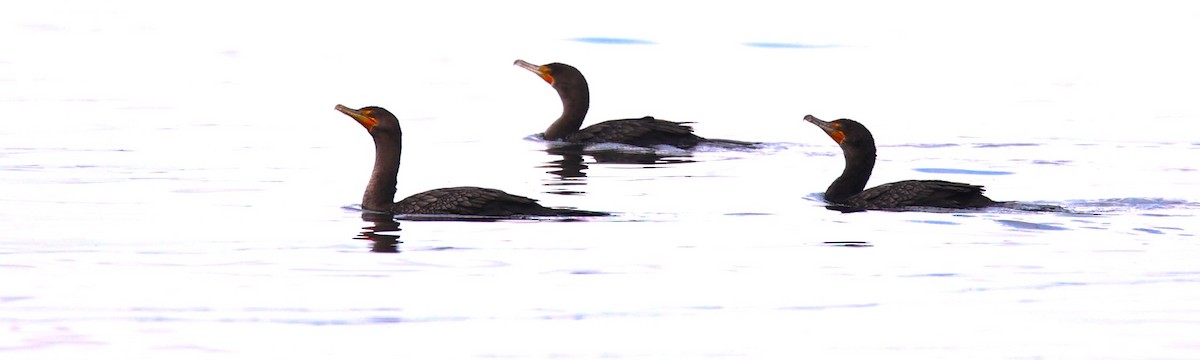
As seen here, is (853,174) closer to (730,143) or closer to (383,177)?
(383,177)

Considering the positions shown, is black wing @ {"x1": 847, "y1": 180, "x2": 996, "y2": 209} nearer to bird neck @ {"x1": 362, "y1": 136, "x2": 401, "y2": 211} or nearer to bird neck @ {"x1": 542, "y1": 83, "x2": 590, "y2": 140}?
bird neck @ {"x1": 362, "y1": 136, "x2": 401, "y2": 211}

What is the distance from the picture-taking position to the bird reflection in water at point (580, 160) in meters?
17.3

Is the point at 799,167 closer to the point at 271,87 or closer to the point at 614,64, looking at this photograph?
the point at 271,87

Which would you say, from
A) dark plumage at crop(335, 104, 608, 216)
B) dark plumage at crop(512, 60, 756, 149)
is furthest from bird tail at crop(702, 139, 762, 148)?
dark plumage at crop(335, 104, 608, 216)

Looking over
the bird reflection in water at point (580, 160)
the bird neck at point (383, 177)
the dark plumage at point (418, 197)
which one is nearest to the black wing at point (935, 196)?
the dark plumage at point (418, 197)

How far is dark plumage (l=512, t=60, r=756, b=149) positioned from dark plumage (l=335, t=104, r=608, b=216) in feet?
20.2

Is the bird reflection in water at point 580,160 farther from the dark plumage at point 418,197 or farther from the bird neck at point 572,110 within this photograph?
the dark plumage at point 418,197

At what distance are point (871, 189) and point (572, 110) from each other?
7.66m

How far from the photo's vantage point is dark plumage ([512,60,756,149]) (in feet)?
67.4

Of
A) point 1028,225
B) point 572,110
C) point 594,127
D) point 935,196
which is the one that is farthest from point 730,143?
point 1028,225

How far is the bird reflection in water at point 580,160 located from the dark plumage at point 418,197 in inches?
90.5

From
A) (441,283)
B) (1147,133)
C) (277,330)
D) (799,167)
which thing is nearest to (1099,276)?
(441,283)

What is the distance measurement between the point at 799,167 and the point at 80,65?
48.0 ft

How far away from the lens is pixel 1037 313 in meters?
10.2
